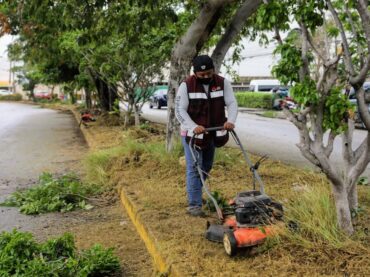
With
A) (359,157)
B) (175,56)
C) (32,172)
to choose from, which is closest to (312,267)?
(359,157)

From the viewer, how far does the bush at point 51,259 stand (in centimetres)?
418

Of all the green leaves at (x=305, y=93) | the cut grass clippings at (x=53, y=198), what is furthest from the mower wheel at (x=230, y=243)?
the cut grass clippings at (x=53, y=198)

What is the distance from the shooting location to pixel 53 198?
736 centimetres

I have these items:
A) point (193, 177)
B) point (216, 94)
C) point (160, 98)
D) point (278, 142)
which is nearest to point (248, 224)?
point (193, 177)

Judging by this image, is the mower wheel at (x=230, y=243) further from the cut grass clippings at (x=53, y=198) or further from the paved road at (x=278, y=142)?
the paved road at (x=278, y=142)

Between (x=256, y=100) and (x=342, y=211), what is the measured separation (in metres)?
30.7

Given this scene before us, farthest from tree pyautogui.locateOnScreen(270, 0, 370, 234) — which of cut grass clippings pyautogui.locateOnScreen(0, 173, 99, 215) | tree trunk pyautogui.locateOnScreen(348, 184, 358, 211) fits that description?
cut grass clippings pyautogui.locateOnScreen(0, 173, 99, 215)

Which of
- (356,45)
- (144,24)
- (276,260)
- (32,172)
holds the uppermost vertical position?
(144,24)

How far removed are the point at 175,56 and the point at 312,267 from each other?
5.81 meters

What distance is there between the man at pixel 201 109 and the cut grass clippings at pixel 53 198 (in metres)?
2.28

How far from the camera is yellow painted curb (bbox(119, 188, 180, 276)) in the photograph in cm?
A: 424

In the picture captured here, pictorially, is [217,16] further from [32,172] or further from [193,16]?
[32,172]

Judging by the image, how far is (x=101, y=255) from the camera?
455 centimetres

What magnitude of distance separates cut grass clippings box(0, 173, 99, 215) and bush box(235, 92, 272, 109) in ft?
85.5
